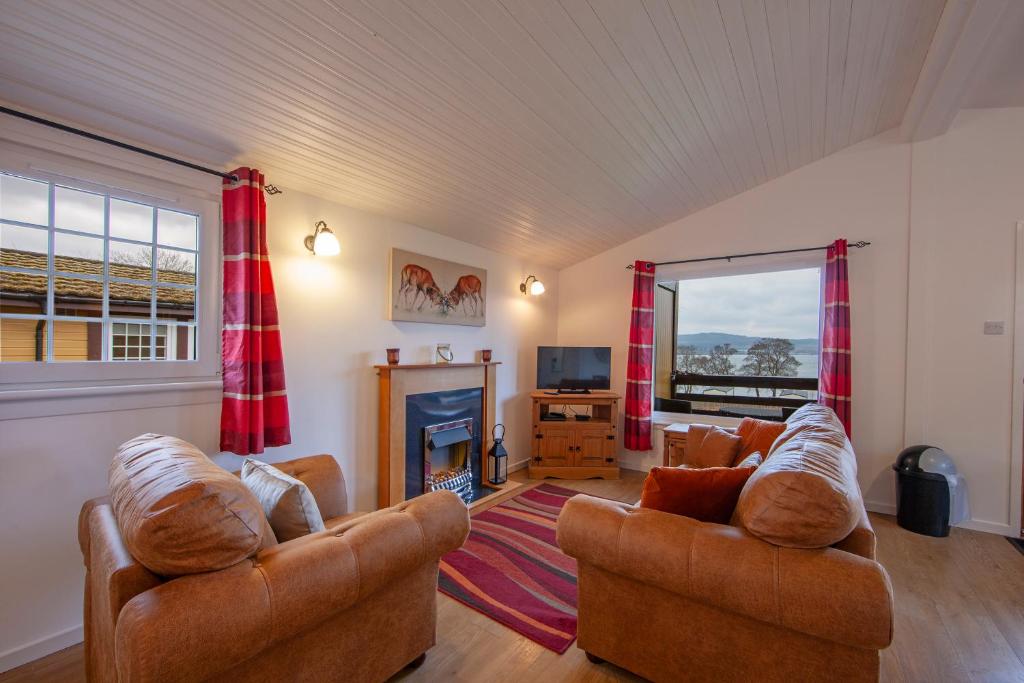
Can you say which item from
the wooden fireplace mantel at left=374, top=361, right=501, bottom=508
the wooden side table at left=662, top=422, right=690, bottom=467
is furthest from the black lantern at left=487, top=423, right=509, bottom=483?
the wooden side table at left=662, top=422, right=690, bottom=467

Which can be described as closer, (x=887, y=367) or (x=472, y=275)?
(x=887, y=367)

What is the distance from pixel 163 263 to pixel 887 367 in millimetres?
4876

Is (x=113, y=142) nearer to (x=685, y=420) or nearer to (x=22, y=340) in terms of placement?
(x=22, y=340)

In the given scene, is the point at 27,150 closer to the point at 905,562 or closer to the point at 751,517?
the point at 751,517

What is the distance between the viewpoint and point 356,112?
204 centimetres

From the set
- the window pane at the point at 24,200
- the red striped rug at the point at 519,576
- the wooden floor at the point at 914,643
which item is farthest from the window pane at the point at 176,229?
the red striped rug at the point at 519,576

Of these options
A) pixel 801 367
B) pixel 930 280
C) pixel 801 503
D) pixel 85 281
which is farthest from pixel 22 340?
pixel 930 280

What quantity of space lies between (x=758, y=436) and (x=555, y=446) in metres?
1.84

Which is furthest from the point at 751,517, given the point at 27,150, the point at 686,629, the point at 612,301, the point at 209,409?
the point at 612,301

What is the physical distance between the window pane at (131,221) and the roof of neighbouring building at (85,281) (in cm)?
14

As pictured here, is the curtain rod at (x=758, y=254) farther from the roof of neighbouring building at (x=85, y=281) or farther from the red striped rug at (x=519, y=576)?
the roof of neighbouring building at (x=85, y=281)

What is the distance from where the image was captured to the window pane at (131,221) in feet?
6.46

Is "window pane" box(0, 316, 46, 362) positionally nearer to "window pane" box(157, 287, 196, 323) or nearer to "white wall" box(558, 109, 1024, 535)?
"window pane" box(157, 287, 196, 323)

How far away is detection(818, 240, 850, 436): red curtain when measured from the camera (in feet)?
11.1
